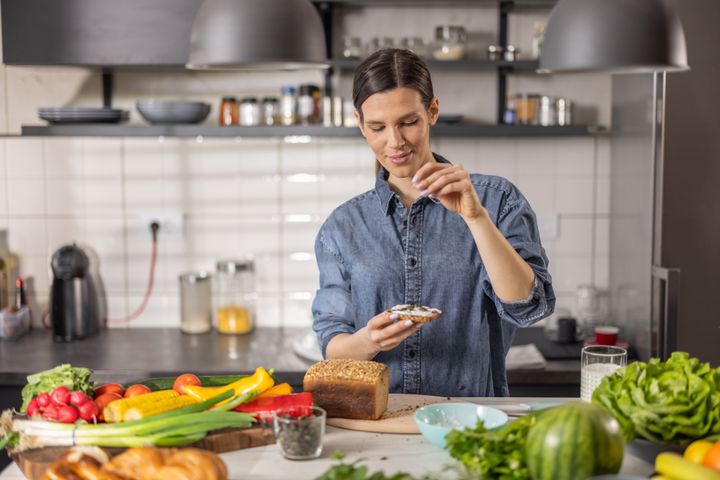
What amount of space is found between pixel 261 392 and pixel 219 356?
5.15 ft

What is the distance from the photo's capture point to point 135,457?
145 centimetres

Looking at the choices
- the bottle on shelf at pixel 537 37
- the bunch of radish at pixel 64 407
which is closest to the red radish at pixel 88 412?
the bunch of radish at pixel 64 407

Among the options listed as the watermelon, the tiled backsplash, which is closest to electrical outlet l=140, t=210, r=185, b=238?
the tiled backsplash

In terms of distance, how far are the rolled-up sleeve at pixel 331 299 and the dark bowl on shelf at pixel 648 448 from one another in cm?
76

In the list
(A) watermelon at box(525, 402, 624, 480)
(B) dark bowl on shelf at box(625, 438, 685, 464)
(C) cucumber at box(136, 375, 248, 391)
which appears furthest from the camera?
(C) cucumber at box(136, 375, 248, 391)

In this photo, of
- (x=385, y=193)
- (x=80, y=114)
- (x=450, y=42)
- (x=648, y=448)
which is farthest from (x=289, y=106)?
(x=648, y=448)

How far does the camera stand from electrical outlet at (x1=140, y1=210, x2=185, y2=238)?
3.82 meters

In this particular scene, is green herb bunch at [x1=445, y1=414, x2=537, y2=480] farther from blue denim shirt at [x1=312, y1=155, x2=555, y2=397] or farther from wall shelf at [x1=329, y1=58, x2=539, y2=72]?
wall shelf at [x1=329, y1=58, x2=539, y2=72]

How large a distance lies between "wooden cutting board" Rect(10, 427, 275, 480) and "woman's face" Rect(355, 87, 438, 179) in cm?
70

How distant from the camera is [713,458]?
1.37 metres

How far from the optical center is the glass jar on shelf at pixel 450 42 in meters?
3.54

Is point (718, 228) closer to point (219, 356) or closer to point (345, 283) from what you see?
point (345, 283)

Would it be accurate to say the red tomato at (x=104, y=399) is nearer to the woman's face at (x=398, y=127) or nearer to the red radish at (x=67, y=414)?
the red radish at (x=67, y=414)

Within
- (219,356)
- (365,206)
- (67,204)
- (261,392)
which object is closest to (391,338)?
(261,392)
